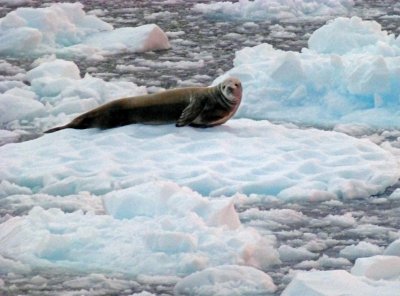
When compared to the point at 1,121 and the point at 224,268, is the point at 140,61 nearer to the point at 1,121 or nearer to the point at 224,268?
the point at 1,121

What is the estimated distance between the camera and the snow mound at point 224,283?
6.48 meters

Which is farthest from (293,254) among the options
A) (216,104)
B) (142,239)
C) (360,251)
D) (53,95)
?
(53,95)

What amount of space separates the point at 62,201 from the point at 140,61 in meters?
5.37

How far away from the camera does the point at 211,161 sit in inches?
350

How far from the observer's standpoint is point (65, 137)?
9.47m

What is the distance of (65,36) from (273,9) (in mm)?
3126

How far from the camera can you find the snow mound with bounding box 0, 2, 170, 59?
13.9 metres

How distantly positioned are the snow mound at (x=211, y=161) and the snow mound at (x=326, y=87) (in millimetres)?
1097

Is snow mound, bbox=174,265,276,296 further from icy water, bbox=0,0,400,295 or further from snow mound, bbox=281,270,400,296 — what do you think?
snow mound, bbox=281,270,400,296

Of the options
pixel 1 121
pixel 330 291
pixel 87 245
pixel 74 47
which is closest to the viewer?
pixel 330 291

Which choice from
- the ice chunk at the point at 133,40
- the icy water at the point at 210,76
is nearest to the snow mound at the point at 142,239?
the icy water at the point at 210,76

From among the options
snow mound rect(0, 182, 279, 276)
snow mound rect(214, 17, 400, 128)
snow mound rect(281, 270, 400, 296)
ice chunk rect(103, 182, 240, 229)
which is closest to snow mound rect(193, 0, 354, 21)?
snow mound rect(214, 17, 400, 128)

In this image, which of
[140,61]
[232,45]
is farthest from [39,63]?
[232,45]

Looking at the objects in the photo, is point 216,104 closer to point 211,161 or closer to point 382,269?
point 211,161
